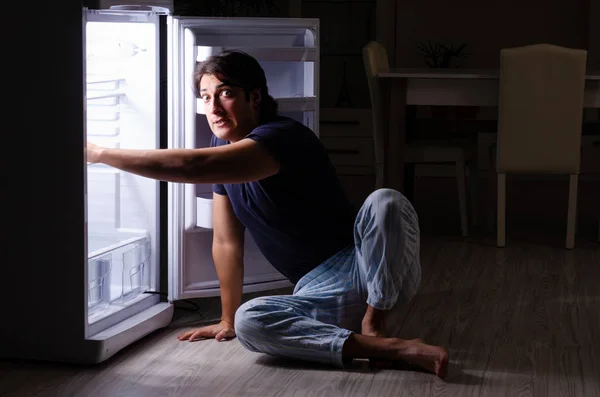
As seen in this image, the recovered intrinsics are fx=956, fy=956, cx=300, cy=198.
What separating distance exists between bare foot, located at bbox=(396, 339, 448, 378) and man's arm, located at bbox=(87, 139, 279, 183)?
50 centimetres

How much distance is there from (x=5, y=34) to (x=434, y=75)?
2.28 m

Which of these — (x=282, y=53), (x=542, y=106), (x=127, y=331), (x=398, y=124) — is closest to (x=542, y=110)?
(x=542, y=106)

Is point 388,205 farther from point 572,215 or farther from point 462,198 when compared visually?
point 462,198

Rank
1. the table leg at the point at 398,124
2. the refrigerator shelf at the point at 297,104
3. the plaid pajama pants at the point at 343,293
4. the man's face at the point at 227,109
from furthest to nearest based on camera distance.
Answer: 1. the table leg at the point at 398,124
2. the refrigerator shelf at the point at 297,104
3. the man's face at the point at 227,109
4. the plaid pajama pants at the point at 343,293

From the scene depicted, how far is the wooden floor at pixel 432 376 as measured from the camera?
1990 mm

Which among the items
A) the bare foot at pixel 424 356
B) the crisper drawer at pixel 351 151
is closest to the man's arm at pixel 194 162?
the bare foot at pixel 424 356

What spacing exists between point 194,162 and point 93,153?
23 cm

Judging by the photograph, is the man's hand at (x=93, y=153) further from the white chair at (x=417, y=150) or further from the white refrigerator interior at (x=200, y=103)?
the white chair at (x=417, y=150)

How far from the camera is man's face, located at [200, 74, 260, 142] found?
226cm

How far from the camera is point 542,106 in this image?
3.84 meters

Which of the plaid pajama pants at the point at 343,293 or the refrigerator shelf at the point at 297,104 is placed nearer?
the plaid pajama pants at the point at 343,293

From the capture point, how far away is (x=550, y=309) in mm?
2789

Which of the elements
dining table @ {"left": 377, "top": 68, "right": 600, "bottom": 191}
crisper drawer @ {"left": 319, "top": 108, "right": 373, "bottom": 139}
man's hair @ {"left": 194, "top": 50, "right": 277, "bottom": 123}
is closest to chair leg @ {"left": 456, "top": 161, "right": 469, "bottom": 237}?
dining table @ {"left": 377, "top": 68, "right": 600, "bottom": 191}

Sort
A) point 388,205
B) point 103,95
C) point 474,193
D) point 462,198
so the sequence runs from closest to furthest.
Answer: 1. point 388,205
2. point 103,95
3. point 462,198
4. point 474,193
